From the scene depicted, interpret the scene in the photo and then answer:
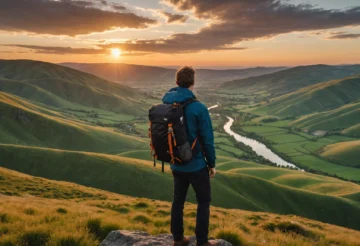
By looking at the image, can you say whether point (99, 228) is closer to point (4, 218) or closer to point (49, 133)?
point (4, 218)

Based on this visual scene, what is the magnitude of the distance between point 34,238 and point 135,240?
9.41ft

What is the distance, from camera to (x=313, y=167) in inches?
6147

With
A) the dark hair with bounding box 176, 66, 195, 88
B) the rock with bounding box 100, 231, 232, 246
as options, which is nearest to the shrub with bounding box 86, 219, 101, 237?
the rock with bounding box 100, 231, 232, 246

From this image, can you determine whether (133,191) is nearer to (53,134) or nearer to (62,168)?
(62,168)

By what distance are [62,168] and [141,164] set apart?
63.0 feet

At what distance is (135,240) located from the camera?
8750 mm

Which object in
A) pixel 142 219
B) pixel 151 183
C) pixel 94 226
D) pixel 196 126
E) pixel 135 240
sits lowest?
pixel 151 183

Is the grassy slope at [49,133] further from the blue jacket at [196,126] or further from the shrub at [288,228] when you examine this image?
the blue jacket at [196,126]

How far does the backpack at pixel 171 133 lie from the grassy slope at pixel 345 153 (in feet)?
591

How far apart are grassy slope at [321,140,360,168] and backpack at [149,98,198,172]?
7096 inches

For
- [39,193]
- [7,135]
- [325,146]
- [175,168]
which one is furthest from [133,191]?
[325,146]

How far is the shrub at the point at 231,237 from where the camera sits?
949 cm

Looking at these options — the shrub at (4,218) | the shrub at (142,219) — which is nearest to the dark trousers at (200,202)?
the shrub at (142,219)

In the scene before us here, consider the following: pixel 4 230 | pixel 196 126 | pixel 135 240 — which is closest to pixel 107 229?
pixel 135 240
